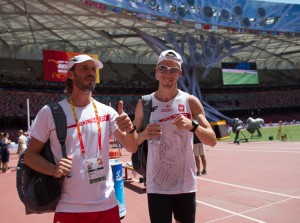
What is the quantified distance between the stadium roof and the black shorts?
2617 centimetres

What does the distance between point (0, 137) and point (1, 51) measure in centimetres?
4015

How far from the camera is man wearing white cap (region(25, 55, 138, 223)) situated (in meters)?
2.62

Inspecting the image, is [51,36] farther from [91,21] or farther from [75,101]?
[75,101]

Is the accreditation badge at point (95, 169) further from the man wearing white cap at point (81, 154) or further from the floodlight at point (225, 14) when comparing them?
the floodlight at point (225, 14)

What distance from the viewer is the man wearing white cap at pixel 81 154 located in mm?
2625

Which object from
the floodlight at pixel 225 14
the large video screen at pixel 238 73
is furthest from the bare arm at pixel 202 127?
the large video screen at pixel 238 73

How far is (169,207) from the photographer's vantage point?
320 centimetres

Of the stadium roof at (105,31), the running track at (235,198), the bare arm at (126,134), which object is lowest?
the running track at (235,198)

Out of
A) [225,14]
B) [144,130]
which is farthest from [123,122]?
[225,14]

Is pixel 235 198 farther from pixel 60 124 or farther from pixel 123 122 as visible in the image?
pixel 60 124

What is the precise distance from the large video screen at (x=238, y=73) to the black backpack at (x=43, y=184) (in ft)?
178

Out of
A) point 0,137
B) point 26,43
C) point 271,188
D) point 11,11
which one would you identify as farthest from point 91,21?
point 271,188

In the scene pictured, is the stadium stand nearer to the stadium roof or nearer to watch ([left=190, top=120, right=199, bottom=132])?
the stadium roof

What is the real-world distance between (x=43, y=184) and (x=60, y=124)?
→ 1.62ft
